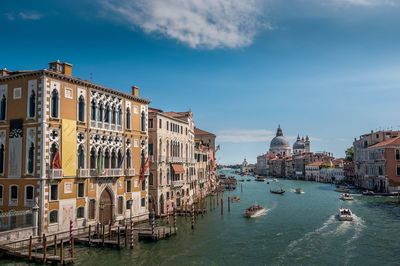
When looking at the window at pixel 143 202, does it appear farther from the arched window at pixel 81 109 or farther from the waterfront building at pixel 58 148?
the arched window at pixel 81 109

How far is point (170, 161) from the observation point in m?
42.6

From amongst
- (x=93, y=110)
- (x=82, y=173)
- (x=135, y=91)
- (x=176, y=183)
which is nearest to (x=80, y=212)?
(x=82, y=173)

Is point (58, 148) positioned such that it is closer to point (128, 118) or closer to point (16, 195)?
point (16, 195)

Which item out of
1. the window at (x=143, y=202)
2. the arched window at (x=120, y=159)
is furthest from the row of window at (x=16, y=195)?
the window at (x=143, y=202)

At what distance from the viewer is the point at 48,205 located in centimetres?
2573

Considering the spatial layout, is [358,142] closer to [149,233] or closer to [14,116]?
[149,233]

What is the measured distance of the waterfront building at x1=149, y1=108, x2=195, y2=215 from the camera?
129 ft

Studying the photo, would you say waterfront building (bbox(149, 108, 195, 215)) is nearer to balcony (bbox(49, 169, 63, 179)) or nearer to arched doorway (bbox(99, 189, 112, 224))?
arched doorway (bbox(99, 189, 112, 224))

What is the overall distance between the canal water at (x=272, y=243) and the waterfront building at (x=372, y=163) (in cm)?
2367

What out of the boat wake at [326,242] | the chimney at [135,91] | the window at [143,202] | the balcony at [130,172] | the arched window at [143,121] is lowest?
the boat wake at [326,242]

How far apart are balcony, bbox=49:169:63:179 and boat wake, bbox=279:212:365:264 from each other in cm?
1506

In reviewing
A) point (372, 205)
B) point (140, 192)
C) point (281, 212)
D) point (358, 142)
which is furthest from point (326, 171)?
point (140, 192)

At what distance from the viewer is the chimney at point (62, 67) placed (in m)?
27.9

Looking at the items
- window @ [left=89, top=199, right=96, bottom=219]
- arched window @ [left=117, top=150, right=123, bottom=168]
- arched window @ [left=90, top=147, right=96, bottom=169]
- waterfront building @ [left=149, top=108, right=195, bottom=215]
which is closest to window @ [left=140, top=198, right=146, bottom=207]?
waterfront building @ [left=149, top=108, right=195, bottom=215]
